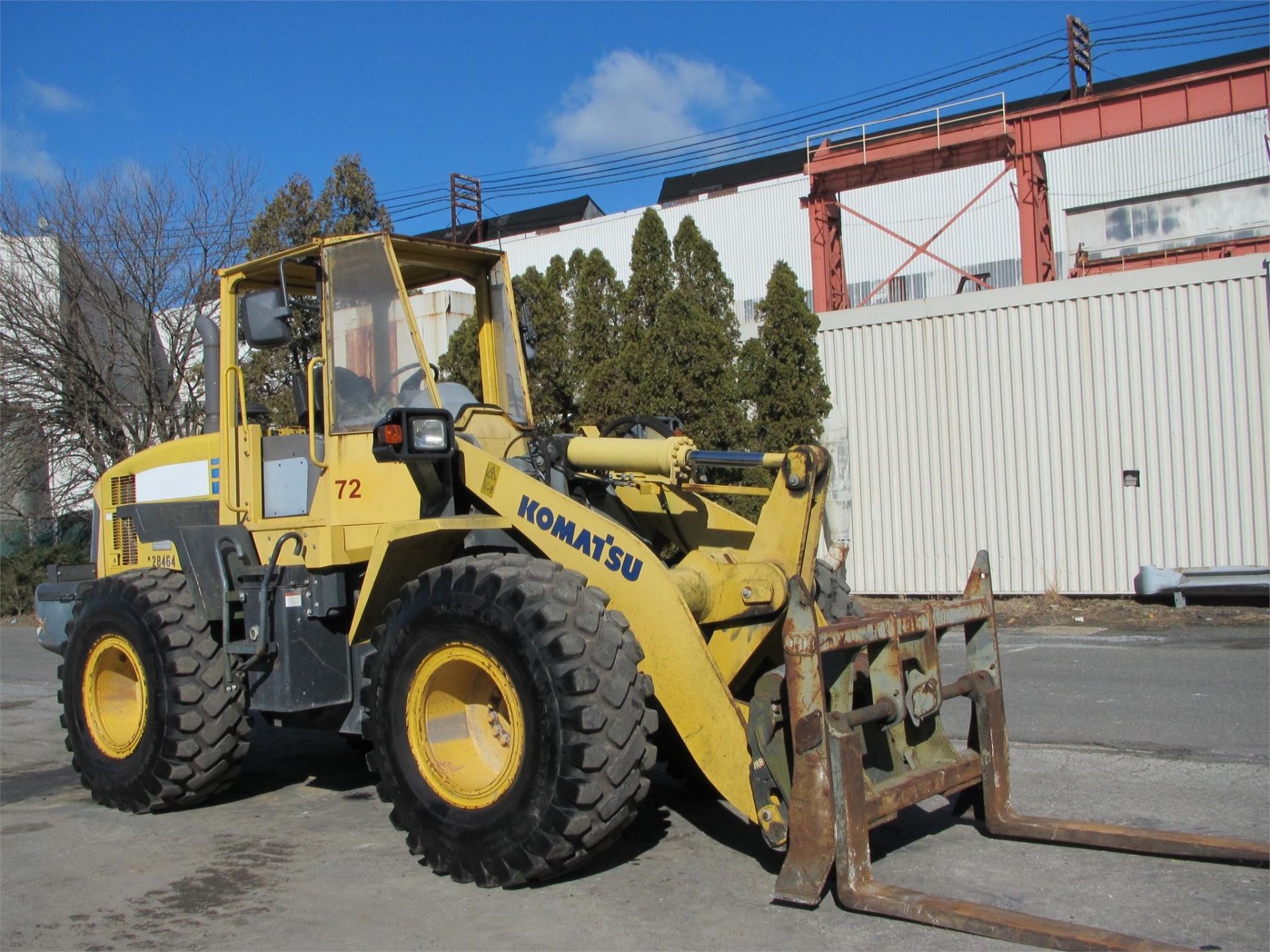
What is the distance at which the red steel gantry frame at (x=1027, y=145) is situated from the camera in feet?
61.4

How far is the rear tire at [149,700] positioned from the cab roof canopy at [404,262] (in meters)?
1.75

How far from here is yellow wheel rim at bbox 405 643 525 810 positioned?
4855 millimetres

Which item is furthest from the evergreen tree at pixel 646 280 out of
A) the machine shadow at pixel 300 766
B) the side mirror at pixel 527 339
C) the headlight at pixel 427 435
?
the headlight at pixel 427 435

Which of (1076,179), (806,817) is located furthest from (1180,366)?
(1076,179)

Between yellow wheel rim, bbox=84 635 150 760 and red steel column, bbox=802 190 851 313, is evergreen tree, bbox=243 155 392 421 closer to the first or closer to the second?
red steel column, bbox=802 190 851 313

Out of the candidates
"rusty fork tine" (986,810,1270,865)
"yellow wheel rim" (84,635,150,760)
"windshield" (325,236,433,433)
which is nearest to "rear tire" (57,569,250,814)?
"yellow wheel rim" (84,635,150,760)

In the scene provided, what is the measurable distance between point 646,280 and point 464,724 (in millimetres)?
12762

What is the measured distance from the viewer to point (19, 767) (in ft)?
26.1

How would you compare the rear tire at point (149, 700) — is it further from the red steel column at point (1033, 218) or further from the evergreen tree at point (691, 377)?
the red steel column at point (1033, 218)

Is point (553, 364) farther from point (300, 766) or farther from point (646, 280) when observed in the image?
point (300, 766)

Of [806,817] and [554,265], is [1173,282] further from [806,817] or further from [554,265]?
[806,817]

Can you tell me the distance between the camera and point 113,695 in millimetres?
6828

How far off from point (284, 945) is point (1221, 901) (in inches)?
136

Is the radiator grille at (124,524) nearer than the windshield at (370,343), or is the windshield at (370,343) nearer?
the windshield at (370,343)
